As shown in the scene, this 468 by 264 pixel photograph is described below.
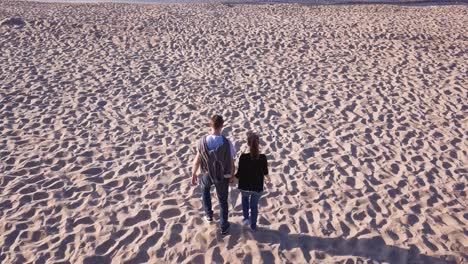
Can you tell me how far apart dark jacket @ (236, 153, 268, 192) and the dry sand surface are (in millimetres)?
719

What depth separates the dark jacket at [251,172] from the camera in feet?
15.5

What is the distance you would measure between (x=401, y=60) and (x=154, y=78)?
6.44 metres

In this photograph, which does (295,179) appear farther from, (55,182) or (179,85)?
(179,85)

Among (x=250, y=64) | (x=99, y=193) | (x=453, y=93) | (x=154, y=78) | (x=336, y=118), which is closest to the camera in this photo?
(x=99, y=193)

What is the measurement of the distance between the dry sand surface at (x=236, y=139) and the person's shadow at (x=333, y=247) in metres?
0.02

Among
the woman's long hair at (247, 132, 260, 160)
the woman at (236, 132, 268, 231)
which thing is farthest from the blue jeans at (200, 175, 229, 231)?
the woman's long hair at (247, 132, 260, 160)

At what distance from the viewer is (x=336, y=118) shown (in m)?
8.19

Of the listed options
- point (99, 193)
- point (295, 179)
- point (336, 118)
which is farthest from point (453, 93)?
point (99, 193)

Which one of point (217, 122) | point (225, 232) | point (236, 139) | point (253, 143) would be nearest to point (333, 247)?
point (225, 232)

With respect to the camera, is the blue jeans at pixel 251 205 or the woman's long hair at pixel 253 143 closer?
the woman's long hair at pixel 253 143

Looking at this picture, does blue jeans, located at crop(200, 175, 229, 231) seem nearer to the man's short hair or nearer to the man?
the man

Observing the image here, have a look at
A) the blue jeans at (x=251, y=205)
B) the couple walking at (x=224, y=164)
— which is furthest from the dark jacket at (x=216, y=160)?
the blue jeans at (x=251, y=205)

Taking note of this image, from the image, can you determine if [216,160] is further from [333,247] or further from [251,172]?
[333,247]

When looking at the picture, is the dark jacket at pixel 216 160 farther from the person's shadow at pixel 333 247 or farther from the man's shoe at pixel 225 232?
the person's shadow at pixel 333 247
